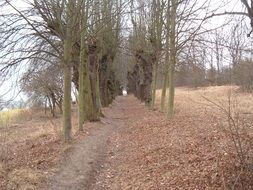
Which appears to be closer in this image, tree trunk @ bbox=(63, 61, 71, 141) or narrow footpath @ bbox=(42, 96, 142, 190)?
narrow footpath @ bbox=(42, 96, 142, 190)

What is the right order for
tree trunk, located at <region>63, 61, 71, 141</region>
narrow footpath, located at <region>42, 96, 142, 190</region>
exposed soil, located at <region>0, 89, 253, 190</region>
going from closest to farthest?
exposed soil, located at <region>0, 89, 253, 190</region> → narrow footpath, located at <region>42, 96, 142, 190</region> → tree trunk, located at <region>63, 61, 71, 141</region>

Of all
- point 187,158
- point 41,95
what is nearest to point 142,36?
point 41,95

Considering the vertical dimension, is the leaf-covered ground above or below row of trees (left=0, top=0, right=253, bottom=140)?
below

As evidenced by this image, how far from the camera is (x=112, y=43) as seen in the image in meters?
35.3

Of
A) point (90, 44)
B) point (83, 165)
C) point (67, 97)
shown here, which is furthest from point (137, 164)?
point (90, 44)

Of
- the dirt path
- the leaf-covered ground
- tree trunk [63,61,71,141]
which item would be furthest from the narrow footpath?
tree trunk [63,61,71,141]

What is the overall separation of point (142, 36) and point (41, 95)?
46.8 ft

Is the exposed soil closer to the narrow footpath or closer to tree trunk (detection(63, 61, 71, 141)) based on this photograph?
the narrow footpath

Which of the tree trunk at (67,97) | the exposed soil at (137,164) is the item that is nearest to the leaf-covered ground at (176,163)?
the exposed soil at (137,164)

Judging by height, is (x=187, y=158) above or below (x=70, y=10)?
below

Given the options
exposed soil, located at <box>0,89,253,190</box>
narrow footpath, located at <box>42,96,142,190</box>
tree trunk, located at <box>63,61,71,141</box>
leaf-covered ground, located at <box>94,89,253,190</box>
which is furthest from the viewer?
tree trunk, located at <box>63,61,71,141</box>

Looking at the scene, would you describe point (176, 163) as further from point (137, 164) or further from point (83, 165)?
point (83, 165)

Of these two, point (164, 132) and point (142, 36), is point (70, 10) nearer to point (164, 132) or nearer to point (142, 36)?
point (164, 132)

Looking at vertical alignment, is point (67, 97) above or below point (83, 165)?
above
